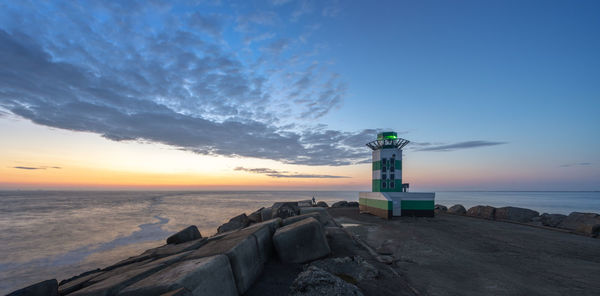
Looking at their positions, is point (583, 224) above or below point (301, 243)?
below

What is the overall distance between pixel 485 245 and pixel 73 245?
2377cm

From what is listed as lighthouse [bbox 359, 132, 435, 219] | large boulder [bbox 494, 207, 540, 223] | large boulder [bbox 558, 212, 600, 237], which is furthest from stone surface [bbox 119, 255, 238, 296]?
large boulder [bbox 494, 207, 540, 223]

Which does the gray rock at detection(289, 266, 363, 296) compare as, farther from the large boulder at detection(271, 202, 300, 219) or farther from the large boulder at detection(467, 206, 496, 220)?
the large boulder at detection(467, 206, 496, 220)

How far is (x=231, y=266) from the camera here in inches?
172

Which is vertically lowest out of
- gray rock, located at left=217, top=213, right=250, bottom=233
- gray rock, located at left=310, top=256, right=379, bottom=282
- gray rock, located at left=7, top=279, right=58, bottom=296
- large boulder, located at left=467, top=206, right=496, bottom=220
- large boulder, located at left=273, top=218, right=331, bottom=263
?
gray rock, located at left=217, top=213, right=250, bottom=233

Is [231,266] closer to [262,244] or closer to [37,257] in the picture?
[262,244]

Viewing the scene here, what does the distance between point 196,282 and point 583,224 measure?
810 inches

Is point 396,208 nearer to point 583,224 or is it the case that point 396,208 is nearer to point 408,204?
point 408,204

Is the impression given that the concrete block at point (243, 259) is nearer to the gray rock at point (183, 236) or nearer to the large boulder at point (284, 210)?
the large boulder at point (284, 210)

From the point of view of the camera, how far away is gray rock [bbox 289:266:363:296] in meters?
3.81

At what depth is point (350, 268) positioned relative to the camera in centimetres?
572

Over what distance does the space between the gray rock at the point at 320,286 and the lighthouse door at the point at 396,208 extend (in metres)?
15.8

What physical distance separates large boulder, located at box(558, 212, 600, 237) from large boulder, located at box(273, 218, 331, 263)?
52.3 feet

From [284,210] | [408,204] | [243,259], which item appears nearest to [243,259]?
[243,259]
